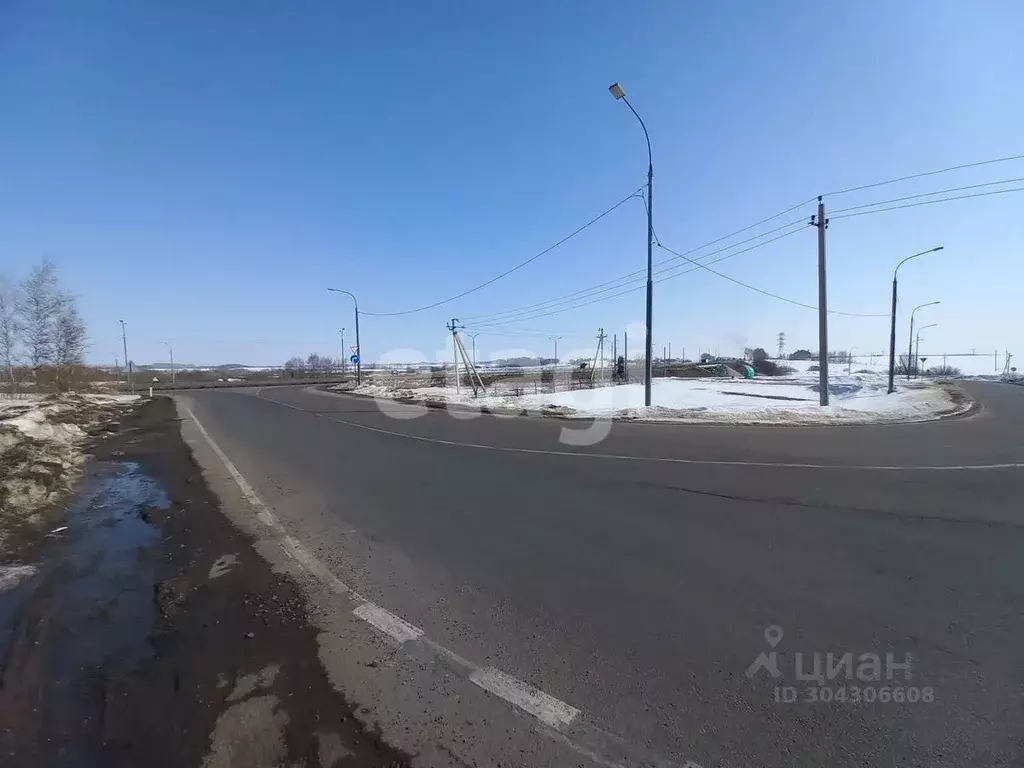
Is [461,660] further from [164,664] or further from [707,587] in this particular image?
[707,587]

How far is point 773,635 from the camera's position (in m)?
3.34

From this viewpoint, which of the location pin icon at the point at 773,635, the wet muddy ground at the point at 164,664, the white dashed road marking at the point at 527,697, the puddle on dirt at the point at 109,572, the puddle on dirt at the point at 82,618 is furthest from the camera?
the puddle on dirt at the point at 109,572

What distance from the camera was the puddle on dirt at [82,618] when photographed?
281 centimetres

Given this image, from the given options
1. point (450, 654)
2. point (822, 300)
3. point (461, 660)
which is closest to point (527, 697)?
point (461, 660)

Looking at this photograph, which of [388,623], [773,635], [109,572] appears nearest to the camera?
[773,635]

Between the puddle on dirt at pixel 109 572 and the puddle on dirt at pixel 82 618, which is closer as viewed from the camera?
the puddle on dirt at pixel 82 618

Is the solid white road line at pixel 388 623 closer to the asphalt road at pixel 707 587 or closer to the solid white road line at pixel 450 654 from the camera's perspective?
the solid white road line at pixel 450 654

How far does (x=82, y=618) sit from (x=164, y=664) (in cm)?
129

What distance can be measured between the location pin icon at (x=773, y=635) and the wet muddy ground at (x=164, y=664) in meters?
2.39

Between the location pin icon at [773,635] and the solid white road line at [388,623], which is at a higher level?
the location pin icon at [773,635]

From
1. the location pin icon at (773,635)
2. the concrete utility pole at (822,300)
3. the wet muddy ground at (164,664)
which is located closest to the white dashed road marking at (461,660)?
the wet muddy ground at (164,664)

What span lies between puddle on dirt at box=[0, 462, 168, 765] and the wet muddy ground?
10 millimetres

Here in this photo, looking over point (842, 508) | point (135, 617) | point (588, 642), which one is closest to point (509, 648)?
point (588, 642)

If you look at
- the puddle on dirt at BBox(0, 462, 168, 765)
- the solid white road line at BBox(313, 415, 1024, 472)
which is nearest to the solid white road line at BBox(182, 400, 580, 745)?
the puddle on dirt at BBox(0, 462, 168, 765)
